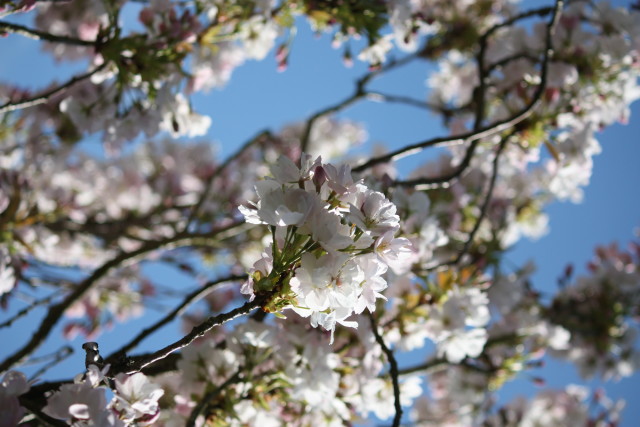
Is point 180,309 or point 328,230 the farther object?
point 180,309

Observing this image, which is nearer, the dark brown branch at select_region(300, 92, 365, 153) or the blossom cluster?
the blossom cluster

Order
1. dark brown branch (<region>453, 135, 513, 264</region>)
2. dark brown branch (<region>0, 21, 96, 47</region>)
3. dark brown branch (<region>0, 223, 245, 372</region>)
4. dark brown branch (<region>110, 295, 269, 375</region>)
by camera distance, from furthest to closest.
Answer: dark brown branch (<region>453, 135, 513, 264</region>) < dark brown branch (<region>0, 223, 245, 372</region>) < dark brown branch (<region>0, 21, 96, 47</region>) < dark brown branch (<region>110, 295, 269, 375</region>)

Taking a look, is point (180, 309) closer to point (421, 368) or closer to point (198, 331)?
point (198, 331)

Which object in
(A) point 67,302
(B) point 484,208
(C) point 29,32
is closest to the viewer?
(C) point 29,32

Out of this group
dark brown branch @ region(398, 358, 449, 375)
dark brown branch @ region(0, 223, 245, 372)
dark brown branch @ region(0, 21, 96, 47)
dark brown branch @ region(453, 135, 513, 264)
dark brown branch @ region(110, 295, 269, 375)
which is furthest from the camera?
dark brown branch @ region(398, 358, 449, 375)

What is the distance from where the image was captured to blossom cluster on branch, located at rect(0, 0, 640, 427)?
3.06 feet

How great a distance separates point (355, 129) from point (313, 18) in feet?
14.3

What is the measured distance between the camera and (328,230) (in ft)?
2.92

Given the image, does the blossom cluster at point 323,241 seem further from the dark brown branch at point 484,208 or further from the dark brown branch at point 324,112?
the dark brown branch at point 324,112

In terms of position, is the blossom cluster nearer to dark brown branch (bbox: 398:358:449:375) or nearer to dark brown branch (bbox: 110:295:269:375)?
dark brown branch (bbox: 110:295:269:375)

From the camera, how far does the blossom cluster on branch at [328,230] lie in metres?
0.93

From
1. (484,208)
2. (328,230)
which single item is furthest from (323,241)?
(484,208)

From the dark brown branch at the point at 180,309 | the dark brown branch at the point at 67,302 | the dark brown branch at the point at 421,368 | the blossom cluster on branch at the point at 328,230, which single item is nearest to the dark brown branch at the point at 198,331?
the blossom cluster on branch at the point at 328,230

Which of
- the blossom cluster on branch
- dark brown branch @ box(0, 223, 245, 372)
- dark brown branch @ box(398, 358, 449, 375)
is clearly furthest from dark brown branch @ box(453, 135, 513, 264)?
dark brown branch @ box(0, 223, 245, 372)
